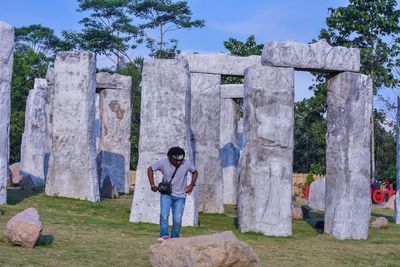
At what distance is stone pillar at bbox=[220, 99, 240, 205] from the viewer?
2242cm

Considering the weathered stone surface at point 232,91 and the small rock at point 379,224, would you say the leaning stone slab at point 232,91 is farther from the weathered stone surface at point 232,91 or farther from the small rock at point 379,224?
the small rock at point 379,224

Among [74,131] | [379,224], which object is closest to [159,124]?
[74,131]

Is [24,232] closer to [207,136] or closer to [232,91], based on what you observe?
[207,136]

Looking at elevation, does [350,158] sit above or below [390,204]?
above

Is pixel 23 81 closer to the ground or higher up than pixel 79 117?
higher up

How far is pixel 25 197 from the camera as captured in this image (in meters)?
16.9

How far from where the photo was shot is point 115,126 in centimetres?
2339

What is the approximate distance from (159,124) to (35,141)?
10362 mm

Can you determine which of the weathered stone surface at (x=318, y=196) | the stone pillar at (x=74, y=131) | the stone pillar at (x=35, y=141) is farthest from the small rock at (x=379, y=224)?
the stone pillar at (x=35, y=141)

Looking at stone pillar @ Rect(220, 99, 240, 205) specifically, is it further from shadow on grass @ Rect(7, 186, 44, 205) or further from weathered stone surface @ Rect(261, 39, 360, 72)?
weathered stone surface @ Rect(261, 39, 360, 72)

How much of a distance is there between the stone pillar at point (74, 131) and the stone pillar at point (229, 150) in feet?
17.2

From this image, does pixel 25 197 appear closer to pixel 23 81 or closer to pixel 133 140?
pixel 133 140

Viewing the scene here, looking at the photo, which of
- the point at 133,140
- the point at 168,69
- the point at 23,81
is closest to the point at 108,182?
the point at 168,69

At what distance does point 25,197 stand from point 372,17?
16.2 m
